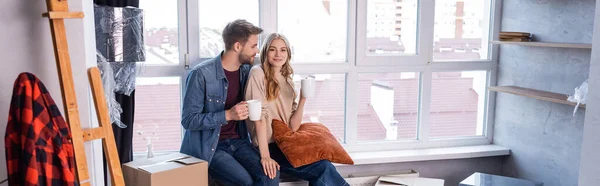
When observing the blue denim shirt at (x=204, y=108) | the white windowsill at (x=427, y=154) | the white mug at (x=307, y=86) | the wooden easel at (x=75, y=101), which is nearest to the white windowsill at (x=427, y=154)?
the white windowsill at (x=427, y=154)

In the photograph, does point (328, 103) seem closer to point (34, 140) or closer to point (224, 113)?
point (224, 113)

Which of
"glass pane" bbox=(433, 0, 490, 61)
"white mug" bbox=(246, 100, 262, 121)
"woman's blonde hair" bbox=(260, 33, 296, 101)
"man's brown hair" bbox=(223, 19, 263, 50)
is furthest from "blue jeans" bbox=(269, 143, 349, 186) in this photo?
"glass pane" bbox=(433, 0, 490, 61)

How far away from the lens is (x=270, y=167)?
2.73m

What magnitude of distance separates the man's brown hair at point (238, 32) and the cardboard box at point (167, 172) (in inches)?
24.2

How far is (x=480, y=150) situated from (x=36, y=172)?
2.66 metres

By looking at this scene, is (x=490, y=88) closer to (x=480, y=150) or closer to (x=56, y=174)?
(x=480, y=150)

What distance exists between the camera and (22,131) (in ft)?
5.71

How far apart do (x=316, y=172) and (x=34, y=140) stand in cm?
144

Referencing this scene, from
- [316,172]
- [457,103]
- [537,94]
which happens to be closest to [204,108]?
[316,172]

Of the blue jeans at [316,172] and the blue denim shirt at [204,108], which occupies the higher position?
the blue denim shirt at [204,108]

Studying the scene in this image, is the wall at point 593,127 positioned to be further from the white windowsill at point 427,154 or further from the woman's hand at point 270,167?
the woman's hand at point 270,167

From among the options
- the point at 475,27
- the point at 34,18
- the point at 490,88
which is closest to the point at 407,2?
the point at 475,27

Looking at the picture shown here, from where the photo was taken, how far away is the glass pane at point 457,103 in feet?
11.8

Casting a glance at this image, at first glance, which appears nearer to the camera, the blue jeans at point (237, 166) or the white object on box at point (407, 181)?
the blue jeans at point (237, 166)
